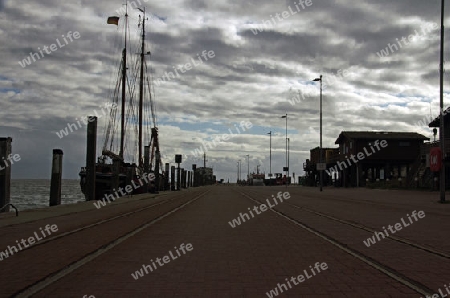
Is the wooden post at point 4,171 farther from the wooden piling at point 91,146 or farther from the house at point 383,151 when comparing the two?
the house at point 383,151

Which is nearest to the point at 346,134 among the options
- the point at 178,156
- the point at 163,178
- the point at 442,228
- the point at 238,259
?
the point at 178,156

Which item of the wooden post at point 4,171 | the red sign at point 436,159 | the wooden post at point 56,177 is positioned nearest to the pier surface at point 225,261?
the wooden post at point 4,171

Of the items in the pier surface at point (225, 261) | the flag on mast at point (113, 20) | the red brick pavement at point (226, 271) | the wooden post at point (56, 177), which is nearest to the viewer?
the red brick pavement at point (226, 271)

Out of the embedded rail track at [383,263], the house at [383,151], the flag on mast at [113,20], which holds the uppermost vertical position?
the flag on mast at [113,20]

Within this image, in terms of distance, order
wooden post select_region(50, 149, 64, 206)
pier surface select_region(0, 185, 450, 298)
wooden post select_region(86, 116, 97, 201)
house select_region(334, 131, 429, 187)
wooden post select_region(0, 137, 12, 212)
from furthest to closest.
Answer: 1. house select_region(334, 131, 429, 187)
2. wooden post select_region(86, 116, 97, 201)
3. wooden post select_region(50, 149, 64, 206)
4. wooden post select_region(0, 137, 12, 212)
5. pier surface select_region(0, 185, 450, 298)

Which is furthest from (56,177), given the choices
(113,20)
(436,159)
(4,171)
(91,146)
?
(113,20)

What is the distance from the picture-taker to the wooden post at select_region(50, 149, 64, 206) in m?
26.2

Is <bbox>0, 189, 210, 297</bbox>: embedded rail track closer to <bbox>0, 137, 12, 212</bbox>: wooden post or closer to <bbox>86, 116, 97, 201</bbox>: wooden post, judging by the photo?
<bbox>0, 137, 12, 212</bbox>: wooden post

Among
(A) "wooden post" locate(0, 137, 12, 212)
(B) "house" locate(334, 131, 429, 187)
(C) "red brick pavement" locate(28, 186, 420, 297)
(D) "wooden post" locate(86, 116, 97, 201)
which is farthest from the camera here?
(B) "house" locate(334, 131, 429, 187)

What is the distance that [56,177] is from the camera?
26.2 m

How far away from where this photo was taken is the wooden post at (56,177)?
86.0 ft

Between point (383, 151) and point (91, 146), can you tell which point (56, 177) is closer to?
point (91, 146)

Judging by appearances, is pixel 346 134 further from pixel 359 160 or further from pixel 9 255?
pixel 9 255

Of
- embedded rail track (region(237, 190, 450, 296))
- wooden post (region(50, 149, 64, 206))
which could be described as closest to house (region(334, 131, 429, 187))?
wooden post (region(50, 149, 64, 206))
